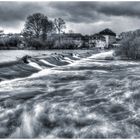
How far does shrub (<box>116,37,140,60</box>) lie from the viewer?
29.4 metres

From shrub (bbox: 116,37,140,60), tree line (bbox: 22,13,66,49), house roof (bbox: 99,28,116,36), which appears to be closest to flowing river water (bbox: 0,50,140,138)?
shrub (bbox: 116,37,140,60)

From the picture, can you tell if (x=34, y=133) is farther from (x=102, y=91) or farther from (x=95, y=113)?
(x=102, y=91)

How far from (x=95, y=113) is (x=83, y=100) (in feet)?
5.37

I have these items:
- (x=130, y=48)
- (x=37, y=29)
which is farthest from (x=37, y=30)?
(x=130, y=48)

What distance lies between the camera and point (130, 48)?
2995cm

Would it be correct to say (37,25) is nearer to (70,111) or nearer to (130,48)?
(130,48)

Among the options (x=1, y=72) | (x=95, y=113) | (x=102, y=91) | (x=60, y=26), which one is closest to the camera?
(x=95, y=113)

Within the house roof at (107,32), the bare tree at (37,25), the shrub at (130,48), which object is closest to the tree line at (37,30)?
the bare tree at (37,25)

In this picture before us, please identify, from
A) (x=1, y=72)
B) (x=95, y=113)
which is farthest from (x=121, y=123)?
(x=1, y=72)

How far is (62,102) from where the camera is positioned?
888 centimetres

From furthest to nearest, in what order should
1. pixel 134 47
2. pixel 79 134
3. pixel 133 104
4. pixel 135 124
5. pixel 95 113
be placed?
pixel 134 47 → pixel 133 104 → pixel 95 113 → pixel 135 124 → pixel 79 134

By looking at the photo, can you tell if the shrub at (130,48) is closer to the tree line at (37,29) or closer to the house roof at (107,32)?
the tree line at (37,29)

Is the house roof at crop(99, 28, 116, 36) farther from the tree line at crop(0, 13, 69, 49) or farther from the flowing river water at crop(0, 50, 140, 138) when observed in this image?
the flowing river water at crop(0, 50, 140, 138)

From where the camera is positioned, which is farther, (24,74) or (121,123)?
(24,74)
